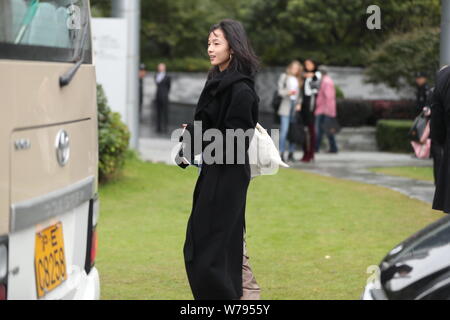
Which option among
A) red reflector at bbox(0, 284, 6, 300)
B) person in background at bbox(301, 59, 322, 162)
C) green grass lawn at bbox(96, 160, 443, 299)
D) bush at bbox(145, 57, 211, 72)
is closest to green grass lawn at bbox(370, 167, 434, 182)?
person in background at bbox(301, 59, 322, 162)

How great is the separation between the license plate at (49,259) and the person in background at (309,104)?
39.4ft

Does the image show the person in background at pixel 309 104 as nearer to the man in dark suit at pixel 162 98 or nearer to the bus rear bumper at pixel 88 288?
the man in dark suit at pixel 162 98

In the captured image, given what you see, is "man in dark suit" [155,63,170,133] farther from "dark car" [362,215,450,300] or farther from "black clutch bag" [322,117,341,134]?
"dark car" [362,215,450,300]

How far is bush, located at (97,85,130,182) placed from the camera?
1191 centimetres

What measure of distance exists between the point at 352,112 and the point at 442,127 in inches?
572

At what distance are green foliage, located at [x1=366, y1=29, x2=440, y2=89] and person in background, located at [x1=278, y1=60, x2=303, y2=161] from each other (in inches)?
173

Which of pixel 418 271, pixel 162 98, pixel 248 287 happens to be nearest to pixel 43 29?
pixel 418 271

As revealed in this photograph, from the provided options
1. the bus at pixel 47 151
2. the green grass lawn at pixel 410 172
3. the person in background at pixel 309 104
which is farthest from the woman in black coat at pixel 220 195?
the person in background at pixel 309 104

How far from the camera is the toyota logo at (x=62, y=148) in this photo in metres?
4.42

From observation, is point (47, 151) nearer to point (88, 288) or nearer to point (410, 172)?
point (88, 288)

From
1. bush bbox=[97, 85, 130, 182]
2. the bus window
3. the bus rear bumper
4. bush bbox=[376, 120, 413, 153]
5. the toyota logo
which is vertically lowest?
bush bbox=[376, 120, 413, 153]

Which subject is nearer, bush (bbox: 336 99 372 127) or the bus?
the bus

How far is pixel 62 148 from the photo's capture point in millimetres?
4473

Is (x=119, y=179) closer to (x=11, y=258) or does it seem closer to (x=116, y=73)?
(x=116, y=73)
